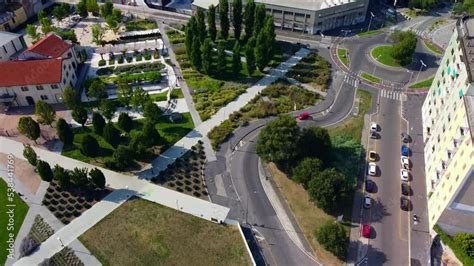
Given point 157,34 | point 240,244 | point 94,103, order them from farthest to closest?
1. point 157,34
2. point 94,103
3. point 240,244

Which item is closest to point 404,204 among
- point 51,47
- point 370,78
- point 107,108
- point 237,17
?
point 370,78

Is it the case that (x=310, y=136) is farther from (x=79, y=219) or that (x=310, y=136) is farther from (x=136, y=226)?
(x=79, y=219)

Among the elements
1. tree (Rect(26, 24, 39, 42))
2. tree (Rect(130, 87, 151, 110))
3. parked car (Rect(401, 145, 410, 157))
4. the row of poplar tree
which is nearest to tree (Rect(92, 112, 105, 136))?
tree (Rect(130, 87, 151, 110))

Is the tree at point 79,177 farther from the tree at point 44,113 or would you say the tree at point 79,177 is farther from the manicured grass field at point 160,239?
the tree at point 44,113

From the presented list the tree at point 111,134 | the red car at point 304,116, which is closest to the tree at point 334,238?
the red car at point 304,116

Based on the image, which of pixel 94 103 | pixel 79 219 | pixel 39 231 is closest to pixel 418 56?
pixel 94 103

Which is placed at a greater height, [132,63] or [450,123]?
[450,123]
